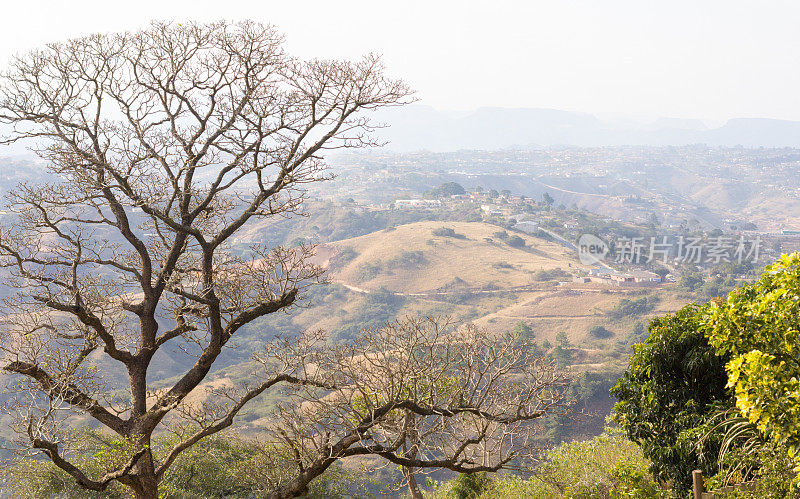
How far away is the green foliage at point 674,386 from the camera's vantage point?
5.68 metres

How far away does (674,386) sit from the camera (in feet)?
19.5

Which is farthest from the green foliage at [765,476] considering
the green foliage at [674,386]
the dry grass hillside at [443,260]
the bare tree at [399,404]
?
the dry grass hillside at [443,260]

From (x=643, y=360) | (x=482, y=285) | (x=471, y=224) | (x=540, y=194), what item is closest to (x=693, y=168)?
(x=540, y=194)

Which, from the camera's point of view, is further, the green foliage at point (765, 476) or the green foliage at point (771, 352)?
the green foliage at point (765, 476)

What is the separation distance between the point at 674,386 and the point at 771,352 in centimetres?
219

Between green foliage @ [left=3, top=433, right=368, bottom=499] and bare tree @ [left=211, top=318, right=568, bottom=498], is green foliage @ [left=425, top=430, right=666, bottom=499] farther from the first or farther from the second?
bare tree @ [left=211, top=318, right=568, bottom=498]

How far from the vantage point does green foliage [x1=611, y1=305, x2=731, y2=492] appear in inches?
224

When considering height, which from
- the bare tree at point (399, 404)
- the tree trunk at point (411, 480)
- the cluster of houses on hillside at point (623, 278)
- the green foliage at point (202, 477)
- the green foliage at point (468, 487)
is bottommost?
the cluster of houses on hillside at point (623, 278)

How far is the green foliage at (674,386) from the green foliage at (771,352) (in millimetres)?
1547

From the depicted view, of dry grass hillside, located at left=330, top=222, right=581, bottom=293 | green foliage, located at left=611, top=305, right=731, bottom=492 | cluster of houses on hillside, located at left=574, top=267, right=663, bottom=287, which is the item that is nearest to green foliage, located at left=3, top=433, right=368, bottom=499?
green foliage, located at left=611, top=305, right=731, bottom=492

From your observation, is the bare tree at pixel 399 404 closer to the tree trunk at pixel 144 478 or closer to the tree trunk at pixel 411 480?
the tree trunk at pixel 411 480

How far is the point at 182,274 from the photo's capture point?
639cm

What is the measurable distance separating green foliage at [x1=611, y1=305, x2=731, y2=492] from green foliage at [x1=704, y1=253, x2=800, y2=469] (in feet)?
5.07

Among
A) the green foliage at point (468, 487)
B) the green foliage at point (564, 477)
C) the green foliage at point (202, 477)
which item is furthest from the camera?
the green foliage at point (468, 487)
